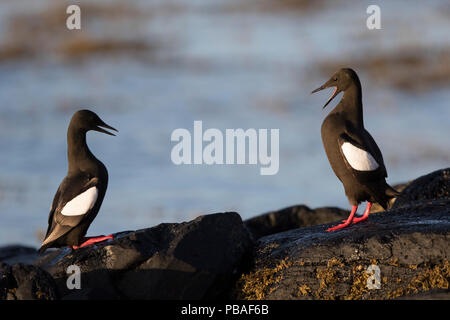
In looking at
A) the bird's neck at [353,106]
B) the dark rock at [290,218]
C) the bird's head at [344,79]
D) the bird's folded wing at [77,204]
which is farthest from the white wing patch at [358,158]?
the dark rock at [290,218]

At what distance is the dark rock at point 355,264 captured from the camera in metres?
7.36

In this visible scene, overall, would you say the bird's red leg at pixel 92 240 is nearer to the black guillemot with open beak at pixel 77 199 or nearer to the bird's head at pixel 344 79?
the black guillemot with open beak at pixel 77 199

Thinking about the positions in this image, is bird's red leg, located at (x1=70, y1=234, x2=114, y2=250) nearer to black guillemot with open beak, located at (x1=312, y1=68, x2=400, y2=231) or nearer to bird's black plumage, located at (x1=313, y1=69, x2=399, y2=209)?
black guillemot with open beak, located at (x1=312, y1=68, x2=400, y2=231)

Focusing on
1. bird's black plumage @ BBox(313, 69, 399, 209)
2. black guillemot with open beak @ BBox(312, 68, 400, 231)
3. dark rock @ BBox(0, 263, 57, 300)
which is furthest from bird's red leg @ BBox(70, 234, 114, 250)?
bird's black plumage @ BBox(313, 69, 399, 209)

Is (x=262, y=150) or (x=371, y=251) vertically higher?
(x=262, y=150)

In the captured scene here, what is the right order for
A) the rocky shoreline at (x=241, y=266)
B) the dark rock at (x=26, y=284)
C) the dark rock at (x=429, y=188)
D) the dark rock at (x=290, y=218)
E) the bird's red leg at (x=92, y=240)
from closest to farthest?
the dark rock at (x=26, y=284) → the rocky shoreline at (x=241, y=266) → the bird's red leg at (x=92, y=240) → the dark rock at (x=429, y=188) → the dark rock at (x=290, y=218)

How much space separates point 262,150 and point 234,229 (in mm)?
9953

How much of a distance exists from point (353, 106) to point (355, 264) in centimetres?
205

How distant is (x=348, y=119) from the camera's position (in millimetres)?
8570

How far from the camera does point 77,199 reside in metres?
7.92

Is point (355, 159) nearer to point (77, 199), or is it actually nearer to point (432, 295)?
point (432, 295)

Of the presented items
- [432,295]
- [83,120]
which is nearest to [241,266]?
[432,295]
